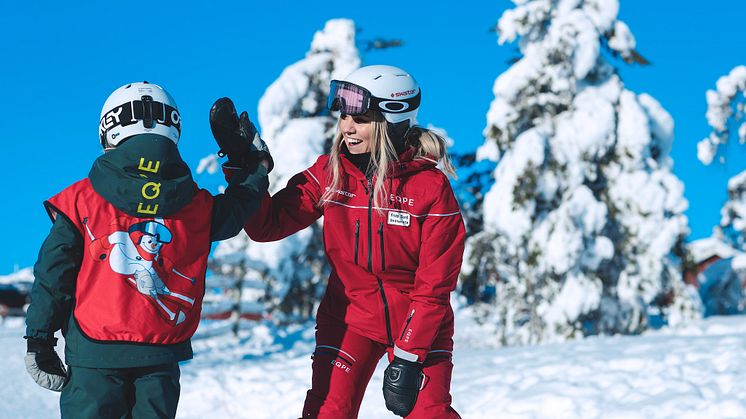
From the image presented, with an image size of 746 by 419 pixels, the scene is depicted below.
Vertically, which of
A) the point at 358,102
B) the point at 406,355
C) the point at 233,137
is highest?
the point at 358,102

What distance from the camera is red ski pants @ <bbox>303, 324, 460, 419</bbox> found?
364cm

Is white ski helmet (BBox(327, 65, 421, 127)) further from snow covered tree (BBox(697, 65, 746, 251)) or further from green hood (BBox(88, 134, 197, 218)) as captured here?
snow covered tree (BBox(697, 65, 746, 251))

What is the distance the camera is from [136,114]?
3234 millimetres

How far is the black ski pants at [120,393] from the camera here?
9.86 ft

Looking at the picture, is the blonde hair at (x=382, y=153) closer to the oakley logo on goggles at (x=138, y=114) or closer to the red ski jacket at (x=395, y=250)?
the red ski jacket at (x=395, y=250)

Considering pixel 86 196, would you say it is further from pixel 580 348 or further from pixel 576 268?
pixel 576 268

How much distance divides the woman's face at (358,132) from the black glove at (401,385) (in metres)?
1.00

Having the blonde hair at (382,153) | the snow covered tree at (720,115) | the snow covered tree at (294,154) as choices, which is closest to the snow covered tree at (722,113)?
the snow covered tree at (720,115)

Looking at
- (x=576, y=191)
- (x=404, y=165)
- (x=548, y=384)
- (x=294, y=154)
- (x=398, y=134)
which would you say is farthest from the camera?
(x=294, y=154)

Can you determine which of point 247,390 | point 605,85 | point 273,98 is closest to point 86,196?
point 247,390

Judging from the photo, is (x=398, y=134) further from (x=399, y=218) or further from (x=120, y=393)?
(x=120, y=393)

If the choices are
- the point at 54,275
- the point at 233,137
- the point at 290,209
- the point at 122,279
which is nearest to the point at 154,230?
the point at 122,279

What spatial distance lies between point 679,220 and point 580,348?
826cm

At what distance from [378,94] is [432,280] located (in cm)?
91
